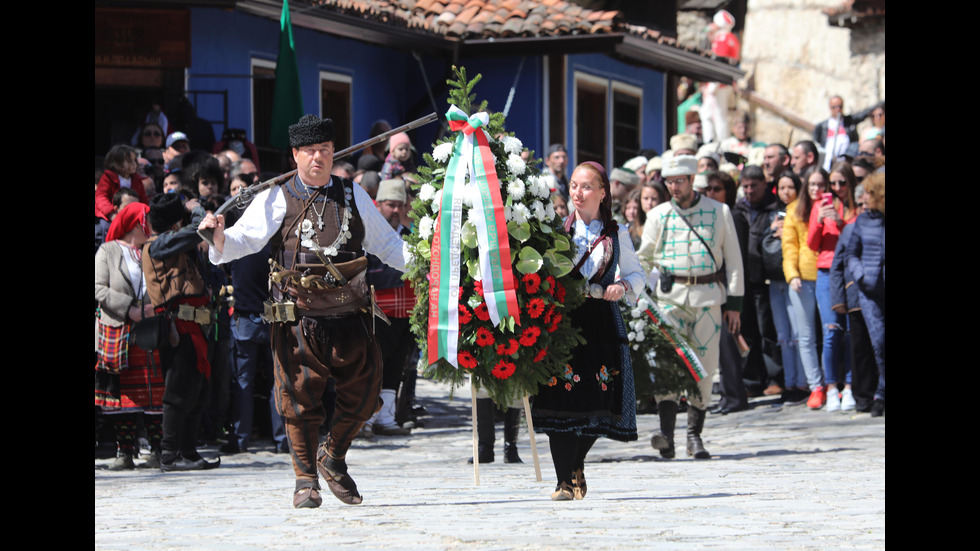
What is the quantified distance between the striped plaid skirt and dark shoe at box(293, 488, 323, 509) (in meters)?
2.94

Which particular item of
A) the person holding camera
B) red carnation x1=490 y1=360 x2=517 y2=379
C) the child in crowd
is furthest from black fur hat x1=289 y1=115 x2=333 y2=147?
the child in crowd

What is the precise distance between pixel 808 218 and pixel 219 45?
7.13m

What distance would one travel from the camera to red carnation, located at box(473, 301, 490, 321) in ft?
27.3

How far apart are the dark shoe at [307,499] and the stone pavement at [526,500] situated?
9cm

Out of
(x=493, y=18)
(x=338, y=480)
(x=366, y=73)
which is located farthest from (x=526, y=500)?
(x=366, y=73)

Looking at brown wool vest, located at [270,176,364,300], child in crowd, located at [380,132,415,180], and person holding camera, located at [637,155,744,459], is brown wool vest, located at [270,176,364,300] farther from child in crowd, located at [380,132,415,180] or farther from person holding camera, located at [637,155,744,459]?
child in crowd, located at [380,132,415,180]

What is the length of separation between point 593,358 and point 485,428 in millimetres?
2570

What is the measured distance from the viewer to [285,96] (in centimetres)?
1409

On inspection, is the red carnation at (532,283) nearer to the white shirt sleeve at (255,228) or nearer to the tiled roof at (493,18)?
the white shirt sleeve at (255,228)

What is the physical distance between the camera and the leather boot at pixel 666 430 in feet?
35.4

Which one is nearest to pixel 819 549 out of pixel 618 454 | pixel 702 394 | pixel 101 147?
pixel 702 394

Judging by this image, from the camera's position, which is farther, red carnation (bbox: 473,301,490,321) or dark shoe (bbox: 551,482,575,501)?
red carnation (bbox: 473,301,490,321)

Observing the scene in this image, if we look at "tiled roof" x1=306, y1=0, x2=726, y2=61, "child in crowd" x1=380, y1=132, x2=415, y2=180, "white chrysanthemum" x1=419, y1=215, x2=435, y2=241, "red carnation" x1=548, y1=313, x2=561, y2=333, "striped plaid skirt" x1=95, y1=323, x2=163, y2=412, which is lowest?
"striped plaid skirt" x1=95, y1=323, x2=163, y2=412

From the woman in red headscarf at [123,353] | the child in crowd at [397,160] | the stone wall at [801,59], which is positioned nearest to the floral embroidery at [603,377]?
the woman in red headscarf at [123,353]
